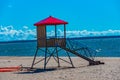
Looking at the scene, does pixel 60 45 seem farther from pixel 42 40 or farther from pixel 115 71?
pixel 115 71

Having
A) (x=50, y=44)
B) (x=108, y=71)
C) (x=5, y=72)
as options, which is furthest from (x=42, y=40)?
(x=108, y=71)

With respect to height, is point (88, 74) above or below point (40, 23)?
below

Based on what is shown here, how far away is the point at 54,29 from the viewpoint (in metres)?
37.7

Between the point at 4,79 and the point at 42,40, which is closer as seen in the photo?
the point at 4,79

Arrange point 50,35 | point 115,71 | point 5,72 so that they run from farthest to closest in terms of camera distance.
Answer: point 50,35
point 5,72
point 115,71

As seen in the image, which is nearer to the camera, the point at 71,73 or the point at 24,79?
the point at 24,79

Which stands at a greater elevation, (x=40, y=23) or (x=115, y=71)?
(x=40, y=23)

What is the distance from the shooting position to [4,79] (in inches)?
1212

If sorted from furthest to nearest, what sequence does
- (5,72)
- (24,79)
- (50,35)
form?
Result: (50,35) → (5,72) → (24,79)

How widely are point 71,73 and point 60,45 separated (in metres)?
5.12

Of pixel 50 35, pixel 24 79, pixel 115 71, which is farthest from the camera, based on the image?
pixel 50 35

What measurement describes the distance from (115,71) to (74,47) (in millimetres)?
8960

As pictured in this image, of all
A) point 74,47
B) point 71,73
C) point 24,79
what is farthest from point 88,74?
point 74,47

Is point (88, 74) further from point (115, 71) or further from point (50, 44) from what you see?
point (50, 44)
